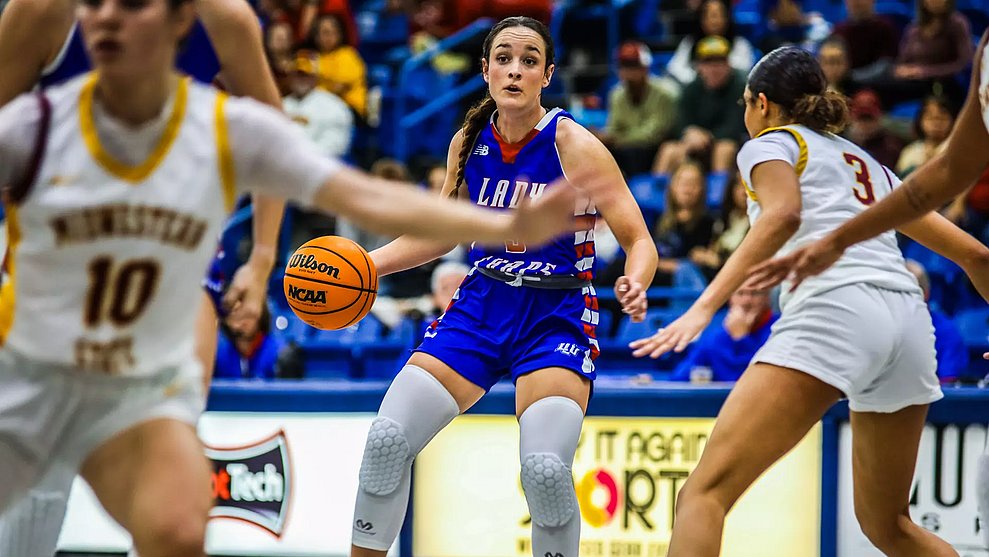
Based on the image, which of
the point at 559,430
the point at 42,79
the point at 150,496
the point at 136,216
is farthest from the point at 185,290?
the point at 559,430

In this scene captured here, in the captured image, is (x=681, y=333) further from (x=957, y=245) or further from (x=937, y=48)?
(x=937, y=48)

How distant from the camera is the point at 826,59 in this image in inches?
388

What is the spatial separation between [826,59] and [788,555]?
198 inches

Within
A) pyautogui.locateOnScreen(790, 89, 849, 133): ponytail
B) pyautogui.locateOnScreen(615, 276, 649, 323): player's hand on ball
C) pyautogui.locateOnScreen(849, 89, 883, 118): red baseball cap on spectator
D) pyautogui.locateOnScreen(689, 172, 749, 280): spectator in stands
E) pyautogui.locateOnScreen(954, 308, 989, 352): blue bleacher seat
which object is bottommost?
pyautogui.locateOnScreen(615, 276, 649, 323): player's hand on ball

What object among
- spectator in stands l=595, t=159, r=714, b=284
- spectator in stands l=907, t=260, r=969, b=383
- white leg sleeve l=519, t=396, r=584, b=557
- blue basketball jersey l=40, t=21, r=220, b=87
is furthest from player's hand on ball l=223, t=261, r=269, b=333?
spectator in stands l=595, t=159, r=714, b=284

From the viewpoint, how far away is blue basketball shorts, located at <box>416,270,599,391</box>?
4711mm

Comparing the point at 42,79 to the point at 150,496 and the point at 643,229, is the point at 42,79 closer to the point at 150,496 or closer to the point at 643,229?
the point at 150,496

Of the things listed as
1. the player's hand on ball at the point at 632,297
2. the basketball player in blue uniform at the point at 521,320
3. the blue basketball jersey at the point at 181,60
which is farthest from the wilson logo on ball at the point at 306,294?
the player's hand on ball at the point at 632,297

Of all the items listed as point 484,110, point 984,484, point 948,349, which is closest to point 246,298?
point 484,110

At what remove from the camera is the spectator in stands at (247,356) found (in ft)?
26.5

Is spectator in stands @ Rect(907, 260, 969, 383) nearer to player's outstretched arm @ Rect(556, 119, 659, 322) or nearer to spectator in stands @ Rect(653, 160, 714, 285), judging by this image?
spectator in stands @ Rect(653, 160, 714, 285)

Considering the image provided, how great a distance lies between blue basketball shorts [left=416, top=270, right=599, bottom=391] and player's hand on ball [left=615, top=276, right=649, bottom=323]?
491mm

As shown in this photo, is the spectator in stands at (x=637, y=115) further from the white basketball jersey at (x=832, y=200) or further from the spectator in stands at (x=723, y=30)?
the white basketball jersey at (x=832, y=200)

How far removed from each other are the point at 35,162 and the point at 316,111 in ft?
29.2
